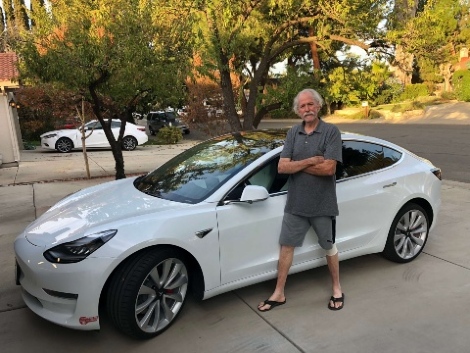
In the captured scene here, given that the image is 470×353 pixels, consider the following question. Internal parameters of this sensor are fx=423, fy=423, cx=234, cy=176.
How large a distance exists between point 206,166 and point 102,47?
3.19 meters

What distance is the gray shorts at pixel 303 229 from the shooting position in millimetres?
3229

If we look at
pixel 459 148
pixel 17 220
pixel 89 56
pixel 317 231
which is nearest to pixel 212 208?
pixel 317 231

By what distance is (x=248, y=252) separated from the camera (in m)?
3.25

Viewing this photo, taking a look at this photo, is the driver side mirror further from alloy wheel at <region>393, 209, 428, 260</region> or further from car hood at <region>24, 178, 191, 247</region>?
alloy wheel at <region>393, 209, 428, 260</region>

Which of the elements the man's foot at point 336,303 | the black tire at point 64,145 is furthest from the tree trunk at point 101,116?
the black tire at point 64,145

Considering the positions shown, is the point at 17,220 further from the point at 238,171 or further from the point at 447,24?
the point at 447,24

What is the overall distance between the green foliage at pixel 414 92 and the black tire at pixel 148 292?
3396cm

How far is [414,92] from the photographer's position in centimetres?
3359

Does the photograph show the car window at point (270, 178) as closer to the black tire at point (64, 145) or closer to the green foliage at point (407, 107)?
the black tire at point (64, 145)

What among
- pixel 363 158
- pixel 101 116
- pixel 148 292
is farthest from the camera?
pixel 101 116

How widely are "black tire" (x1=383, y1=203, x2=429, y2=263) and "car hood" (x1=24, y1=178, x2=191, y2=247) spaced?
2142 mm

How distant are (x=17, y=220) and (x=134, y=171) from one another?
17.3 feet

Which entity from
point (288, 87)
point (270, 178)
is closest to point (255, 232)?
point (270, 178)

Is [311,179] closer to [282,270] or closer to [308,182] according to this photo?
[308,182]
